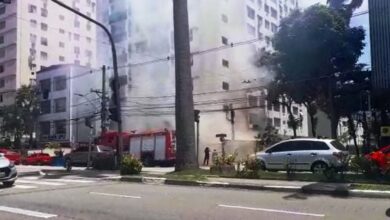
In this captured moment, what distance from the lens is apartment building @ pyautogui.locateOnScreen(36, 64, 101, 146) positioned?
67875mm

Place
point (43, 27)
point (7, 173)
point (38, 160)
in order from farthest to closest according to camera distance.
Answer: point (43, 27)
point (38, 160)
point (7, 173)

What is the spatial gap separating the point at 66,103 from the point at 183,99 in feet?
170

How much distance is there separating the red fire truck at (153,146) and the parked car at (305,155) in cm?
1289

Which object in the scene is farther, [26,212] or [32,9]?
[32,9]

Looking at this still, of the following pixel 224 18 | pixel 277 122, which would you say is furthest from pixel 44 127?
pixel 277 122

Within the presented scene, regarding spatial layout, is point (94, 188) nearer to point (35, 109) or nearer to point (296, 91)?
point (296, 91)

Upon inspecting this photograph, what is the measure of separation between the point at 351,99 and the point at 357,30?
575 cm

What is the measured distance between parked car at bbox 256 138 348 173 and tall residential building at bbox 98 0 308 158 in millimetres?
24444

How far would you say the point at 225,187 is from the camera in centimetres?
1506

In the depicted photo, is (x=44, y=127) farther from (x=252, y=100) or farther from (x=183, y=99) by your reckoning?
(x=183, y=99)

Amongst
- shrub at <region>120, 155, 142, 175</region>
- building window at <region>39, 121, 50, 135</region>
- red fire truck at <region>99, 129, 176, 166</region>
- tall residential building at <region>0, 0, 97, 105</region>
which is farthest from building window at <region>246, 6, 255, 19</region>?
shrub at <region>120, 155, 142, 175</region>

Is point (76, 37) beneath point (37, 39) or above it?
above

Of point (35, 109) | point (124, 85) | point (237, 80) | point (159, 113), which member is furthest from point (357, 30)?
point (35, 109)

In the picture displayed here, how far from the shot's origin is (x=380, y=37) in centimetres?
3097
